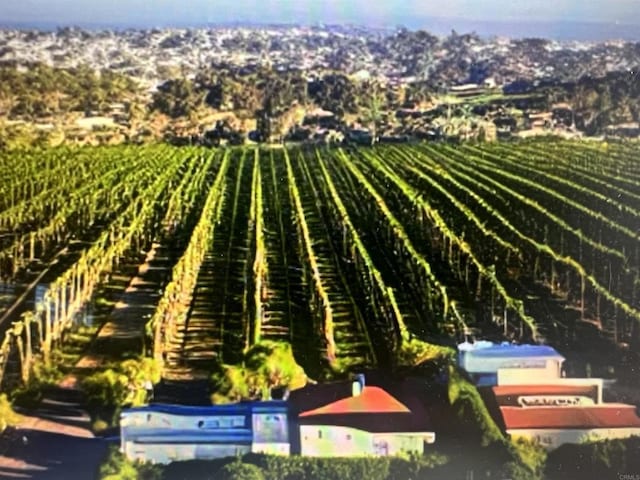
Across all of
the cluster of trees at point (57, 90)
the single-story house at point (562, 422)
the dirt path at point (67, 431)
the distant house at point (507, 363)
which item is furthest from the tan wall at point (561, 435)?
the cluster of trees at point (57, 90)

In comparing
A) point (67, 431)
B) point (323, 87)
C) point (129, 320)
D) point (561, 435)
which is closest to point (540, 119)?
point (323, 87)

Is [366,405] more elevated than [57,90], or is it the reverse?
[57,90]

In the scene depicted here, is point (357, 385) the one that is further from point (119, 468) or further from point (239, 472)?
point (119, 468)

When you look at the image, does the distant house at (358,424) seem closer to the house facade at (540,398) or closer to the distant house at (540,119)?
the house facade at (540,398)

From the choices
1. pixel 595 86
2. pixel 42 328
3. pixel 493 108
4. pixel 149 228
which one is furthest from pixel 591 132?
pixel 42 328

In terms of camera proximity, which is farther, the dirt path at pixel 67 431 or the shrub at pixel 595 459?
the shrub at pixel 595 459

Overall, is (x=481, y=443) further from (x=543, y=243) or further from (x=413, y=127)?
(x=413, y=127)
